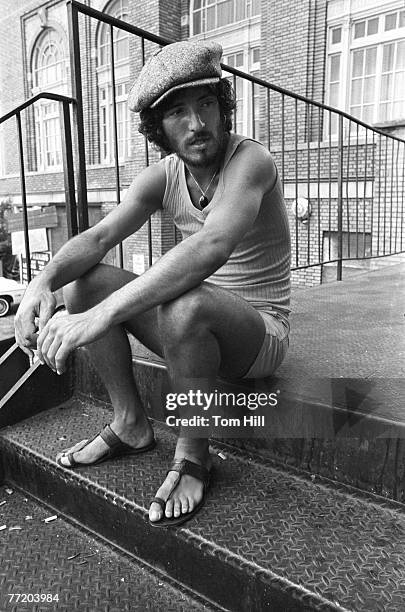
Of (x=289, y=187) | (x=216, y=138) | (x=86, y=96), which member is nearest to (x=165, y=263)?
(x=216, y=138)

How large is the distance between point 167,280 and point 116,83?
1537 centimetres

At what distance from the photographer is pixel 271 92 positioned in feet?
33.4

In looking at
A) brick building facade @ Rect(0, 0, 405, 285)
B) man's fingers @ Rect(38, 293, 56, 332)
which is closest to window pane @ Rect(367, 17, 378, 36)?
brick building facade @ Rect(0, 0, 405, 285)

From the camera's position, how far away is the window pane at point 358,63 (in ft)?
31.9

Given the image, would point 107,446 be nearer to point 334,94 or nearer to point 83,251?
point 83,251

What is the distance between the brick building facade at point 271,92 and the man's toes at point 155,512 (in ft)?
12.7

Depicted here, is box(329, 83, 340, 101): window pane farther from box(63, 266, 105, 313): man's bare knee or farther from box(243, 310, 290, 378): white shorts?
box(63, 266, 105, 313): man's bare knee

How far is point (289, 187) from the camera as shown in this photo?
10.6 metres

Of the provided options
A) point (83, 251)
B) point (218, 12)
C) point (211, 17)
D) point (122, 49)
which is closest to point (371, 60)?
point (218, 12)

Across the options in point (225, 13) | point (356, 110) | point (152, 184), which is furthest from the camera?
point (225, 13)

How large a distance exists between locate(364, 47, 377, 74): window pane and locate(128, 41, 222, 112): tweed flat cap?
376 inches

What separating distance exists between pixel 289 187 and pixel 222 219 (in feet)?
31.8

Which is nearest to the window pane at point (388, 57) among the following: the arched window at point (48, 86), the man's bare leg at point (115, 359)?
the man's bare leg at point (115, 359)

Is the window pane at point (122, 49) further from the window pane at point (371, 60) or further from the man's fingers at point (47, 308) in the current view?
the man's fingers at point (47, 308)
